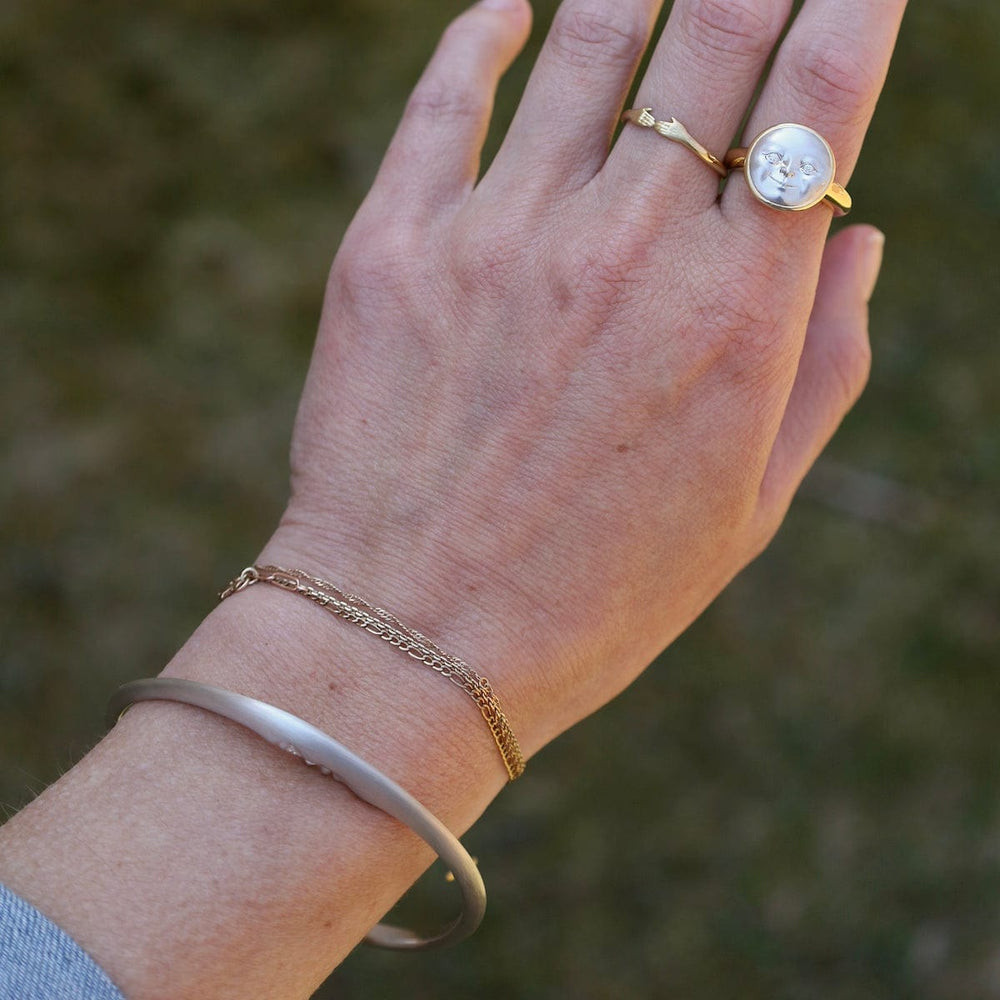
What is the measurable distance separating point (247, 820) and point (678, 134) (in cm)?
99

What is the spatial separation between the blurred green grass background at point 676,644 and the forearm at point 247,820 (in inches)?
55.2

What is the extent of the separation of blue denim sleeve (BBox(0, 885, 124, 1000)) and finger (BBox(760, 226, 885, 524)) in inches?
39.9

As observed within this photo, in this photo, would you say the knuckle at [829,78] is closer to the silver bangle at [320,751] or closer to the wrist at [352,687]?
the wrist at [352,687]

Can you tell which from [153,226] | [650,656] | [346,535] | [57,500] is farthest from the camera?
[153,226]

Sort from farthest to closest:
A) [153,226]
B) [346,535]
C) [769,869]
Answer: [153,226], [769,869], [346,535]

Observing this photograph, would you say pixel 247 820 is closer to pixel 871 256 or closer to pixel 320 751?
pixel 320 751

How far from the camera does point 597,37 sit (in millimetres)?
1411

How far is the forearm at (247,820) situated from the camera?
3.42 feet

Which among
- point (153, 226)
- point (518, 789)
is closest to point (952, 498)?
point (518, 789)

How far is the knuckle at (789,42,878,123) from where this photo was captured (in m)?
1.31

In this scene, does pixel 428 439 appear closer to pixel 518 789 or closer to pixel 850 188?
pixel 518 789

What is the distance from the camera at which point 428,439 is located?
1351 millimetres

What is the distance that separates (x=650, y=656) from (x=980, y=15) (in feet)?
9.16

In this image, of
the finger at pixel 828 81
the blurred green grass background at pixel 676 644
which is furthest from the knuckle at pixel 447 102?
the blurred green grass background at pixel 676 644
